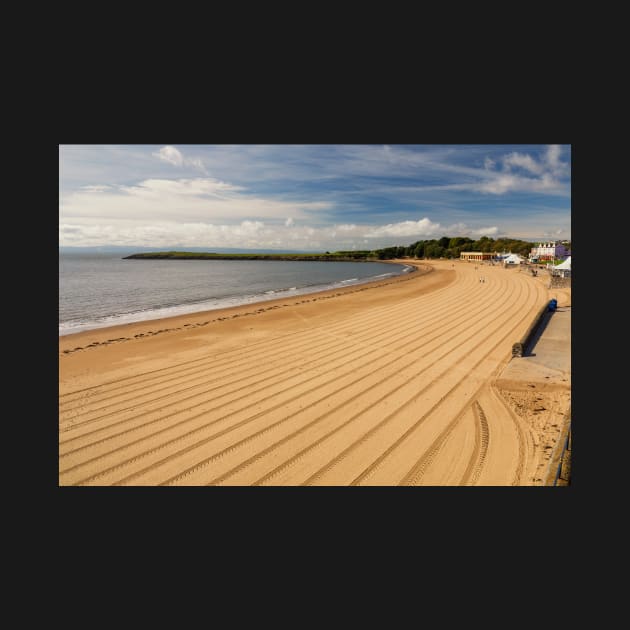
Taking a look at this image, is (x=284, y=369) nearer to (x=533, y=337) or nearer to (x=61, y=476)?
(x=61, y=476)

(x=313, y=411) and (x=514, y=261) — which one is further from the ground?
(x=514, y=261)

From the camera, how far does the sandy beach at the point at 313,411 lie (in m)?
4.86

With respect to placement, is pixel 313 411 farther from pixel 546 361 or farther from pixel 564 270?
pixel 564 270

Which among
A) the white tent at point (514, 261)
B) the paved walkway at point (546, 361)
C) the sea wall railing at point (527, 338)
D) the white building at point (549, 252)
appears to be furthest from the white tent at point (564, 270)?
the white tent at point (514, 261)

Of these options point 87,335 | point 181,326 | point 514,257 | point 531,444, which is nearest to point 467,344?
point 531,444

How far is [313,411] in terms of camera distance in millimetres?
6508

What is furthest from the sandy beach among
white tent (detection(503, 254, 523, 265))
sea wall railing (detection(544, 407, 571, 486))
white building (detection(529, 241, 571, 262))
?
white tent (detection(503, 254, 523, 265))

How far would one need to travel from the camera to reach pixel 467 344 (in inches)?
416

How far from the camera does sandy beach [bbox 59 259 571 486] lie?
15.9 ft

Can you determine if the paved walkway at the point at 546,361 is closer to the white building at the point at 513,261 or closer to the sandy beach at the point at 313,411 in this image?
the sandy beach at the point at 313,411

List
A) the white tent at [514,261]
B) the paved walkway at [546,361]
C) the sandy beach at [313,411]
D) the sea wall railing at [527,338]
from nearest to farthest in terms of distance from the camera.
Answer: the sandy beach at [313,411] → the paved walkway at [546,361] → the sea wall railing at [527,338] → the white tent at [514,261]

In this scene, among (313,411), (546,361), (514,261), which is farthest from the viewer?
(514,261)

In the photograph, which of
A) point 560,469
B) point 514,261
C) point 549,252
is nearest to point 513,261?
point 514,261

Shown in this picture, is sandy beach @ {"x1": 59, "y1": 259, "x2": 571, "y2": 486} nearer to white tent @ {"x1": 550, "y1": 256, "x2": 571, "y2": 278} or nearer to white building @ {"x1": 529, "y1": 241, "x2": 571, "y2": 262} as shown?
white tent @ {"x1": 550, "y1": 256, "x2": 571, "y2": 278}
